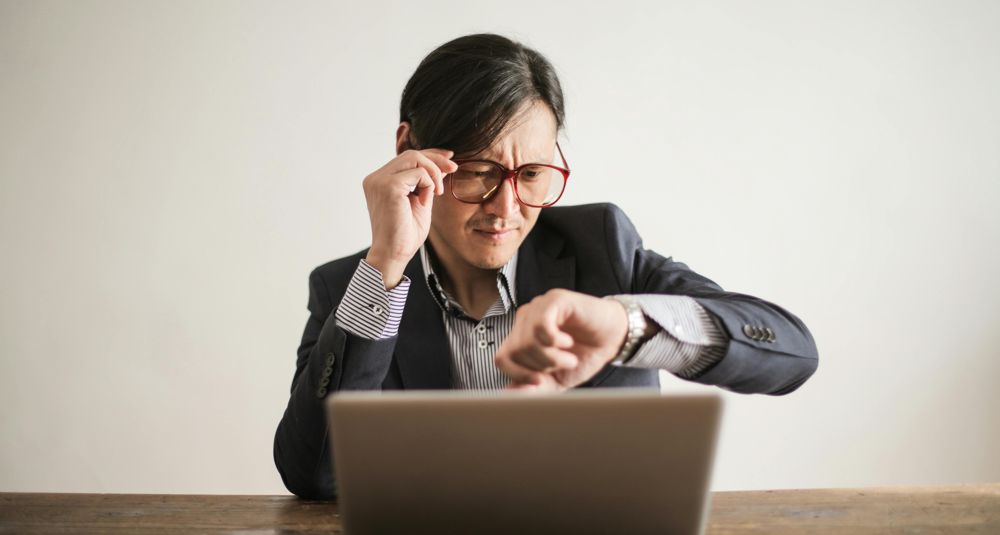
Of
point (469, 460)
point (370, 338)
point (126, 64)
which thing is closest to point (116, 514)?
point (370, 338)

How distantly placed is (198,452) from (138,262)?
73cm

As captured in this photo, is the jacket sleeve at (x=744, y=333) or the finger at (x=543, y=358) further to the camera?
the jacket sleeve at (x=744, y=333)

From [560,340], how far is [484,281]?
0.80 metres

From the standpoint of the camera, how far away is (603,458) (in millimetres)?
700

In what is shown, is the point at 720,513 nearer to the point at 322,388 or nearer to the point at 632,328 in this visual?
the point at 632,328

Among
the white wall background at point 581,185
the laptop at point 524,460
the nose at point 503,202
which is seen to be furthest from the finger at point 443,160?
the white wall background at point 581,185

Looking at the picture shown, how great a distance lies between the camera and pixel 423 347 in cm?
168

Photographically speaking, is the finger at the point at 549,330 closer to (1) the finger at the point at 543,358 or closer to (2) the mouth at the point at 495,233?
(1) the finger at the point at 543,358

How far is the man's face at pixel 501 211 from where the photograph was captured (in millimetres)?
1617

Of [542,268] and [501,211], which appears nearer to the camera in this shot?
[501,211]

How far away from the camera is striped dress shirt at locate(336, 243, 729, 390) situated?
48.5 inches

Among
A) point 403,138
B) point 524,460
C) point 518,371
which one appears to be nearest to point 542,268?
point 403,138

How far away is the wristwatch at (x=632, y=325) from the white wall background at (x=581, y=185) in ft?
5.67

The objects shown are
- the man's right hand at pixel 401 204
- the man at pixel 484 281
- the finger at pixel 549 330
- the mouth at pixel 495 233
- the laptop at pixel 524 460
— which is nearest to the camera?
the laptop at pixel 524 460
